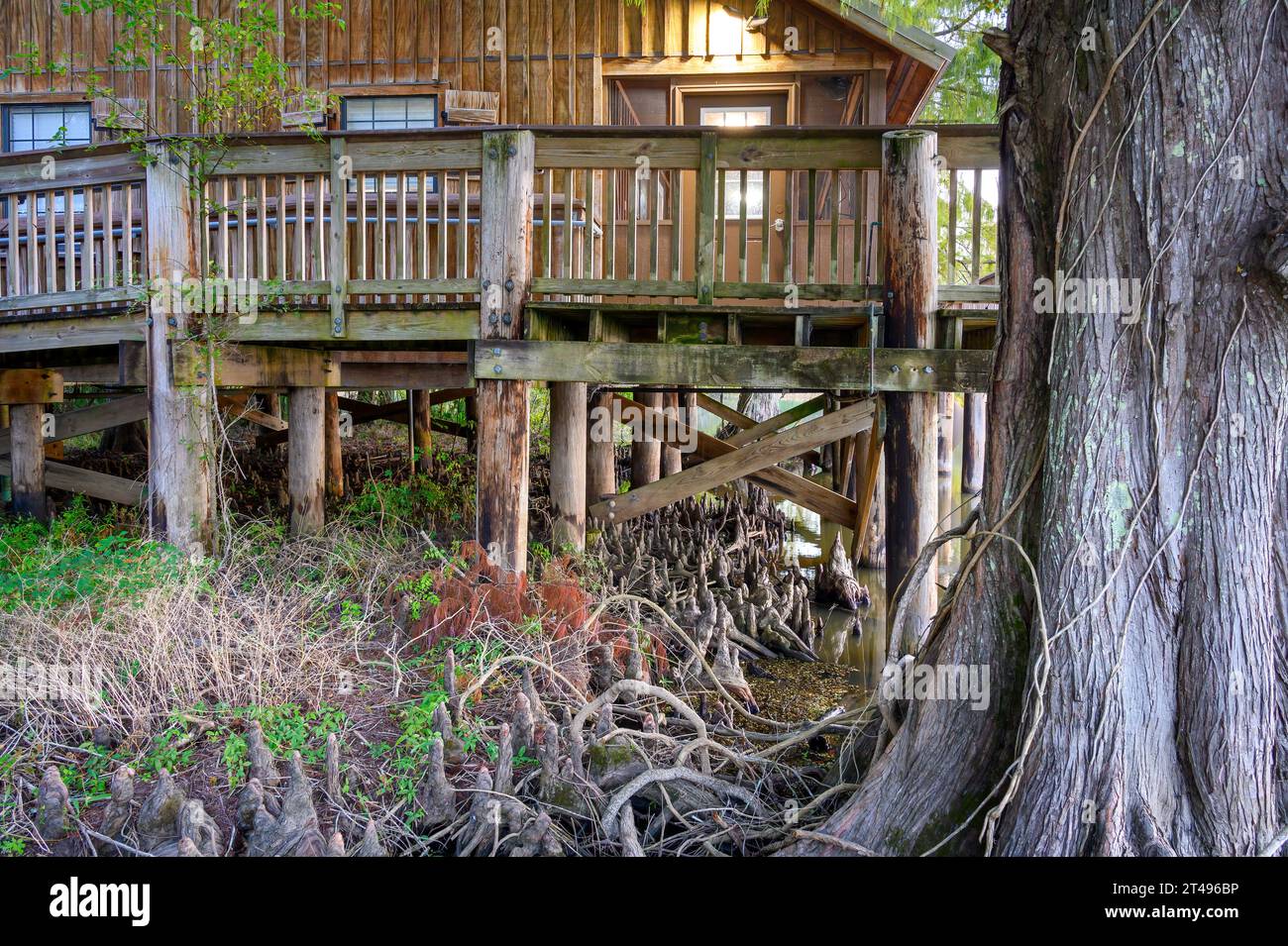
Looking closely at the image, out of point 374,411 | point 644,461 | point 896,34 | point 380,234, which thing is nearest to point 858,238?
point 380,234

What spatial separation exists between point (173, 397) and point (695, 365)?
3.69 meters

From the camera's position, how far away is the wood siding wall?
11516 millimetres

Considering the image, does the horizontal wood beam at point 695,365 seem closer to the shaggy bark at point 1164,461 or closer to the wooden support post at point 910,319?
the wooden support post at point 910,319

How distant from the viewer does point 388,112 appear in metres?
12.3

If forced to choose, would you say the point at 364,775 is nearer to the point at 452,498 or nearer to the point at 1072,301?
the point at 1072,301

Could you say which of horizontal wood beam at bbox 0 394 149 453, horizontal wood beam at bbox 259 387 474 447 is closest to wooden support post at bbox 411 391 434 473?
horizontal wood beam at bbox 259 387 474 447

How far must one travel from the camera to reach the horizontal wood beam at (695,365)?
6.48 metres

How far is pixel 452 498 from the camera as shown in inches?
428

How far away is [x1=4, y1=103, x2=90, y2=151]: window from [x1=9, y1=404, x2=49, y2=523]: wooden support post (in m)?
4.62

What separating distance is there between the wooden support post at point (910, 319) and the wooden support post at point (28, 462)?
7936 mm
